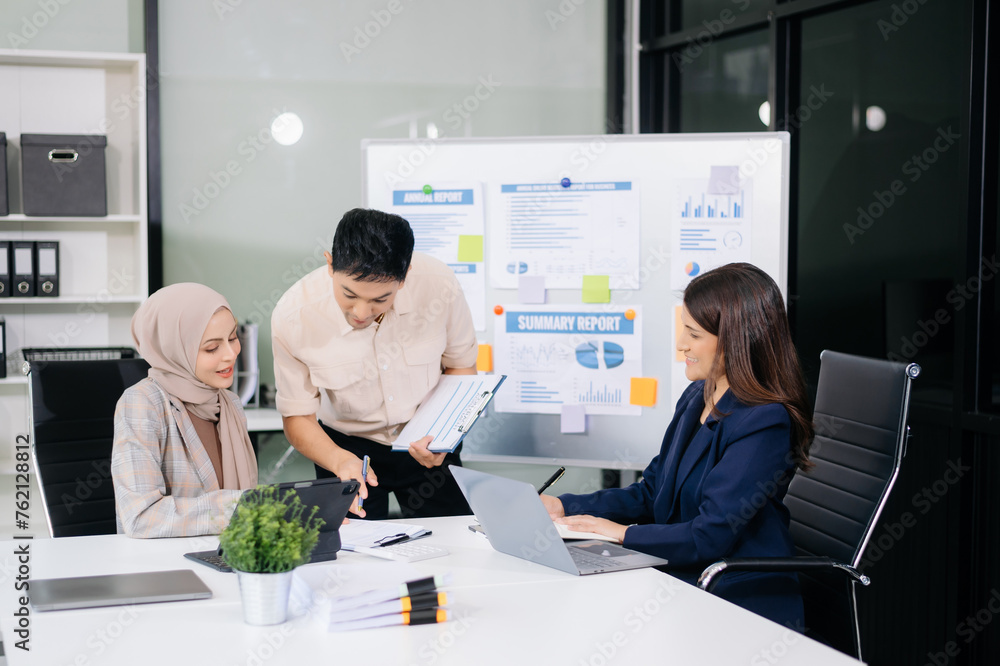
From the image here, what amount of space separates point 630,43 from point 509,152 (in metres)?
1.50

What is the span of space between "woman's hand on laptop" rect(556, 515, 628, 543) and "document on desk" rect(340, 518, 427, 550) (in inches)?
12.8

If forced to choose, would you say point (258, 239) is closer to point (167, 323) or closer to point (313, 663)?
point (167, 323)

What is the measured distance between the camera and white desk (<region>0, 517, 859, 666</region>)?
4.41ft

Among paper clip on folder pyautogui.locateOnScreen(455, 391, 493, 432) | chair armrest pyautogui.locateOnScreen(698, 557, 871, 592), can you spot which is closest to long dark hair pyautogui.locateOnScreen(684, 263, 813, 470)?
chair armrest pyautogui.locateOnScreen(698, 557, 871, 592)

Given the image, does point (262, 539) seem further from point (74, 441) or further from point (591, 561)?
point (74, 441)

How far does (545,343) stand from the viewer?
3.16m

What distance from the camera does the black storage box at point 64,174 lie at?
340 centimetres

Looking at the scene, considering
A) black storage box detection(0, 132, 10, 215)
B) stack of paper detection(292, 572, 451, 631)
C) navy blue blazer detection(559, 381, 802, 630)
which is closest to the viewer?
stack of paper detection(292, 572, 451, 631)

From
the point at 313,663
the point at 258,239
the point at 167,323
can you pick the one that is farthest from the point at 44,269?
the point at 313,663

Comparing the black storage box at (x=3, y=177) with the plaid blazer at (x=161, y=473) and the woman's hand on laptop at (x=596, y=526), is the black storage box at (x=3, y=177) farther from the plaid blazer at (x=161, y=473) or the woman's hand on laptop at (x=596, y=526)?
the woman's hand on laptop at (x=596, y=526)

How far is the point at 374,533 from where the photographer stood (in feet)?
6.46

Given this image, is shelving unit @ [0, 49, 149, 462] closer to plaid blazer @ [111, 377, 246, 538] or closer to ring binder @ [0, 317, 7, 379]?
ring binder @ [0, 317, 7, 379]

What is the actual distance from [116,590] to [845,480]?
1.62 m

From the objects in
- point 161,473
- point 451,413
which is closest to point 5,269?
point 161,473
